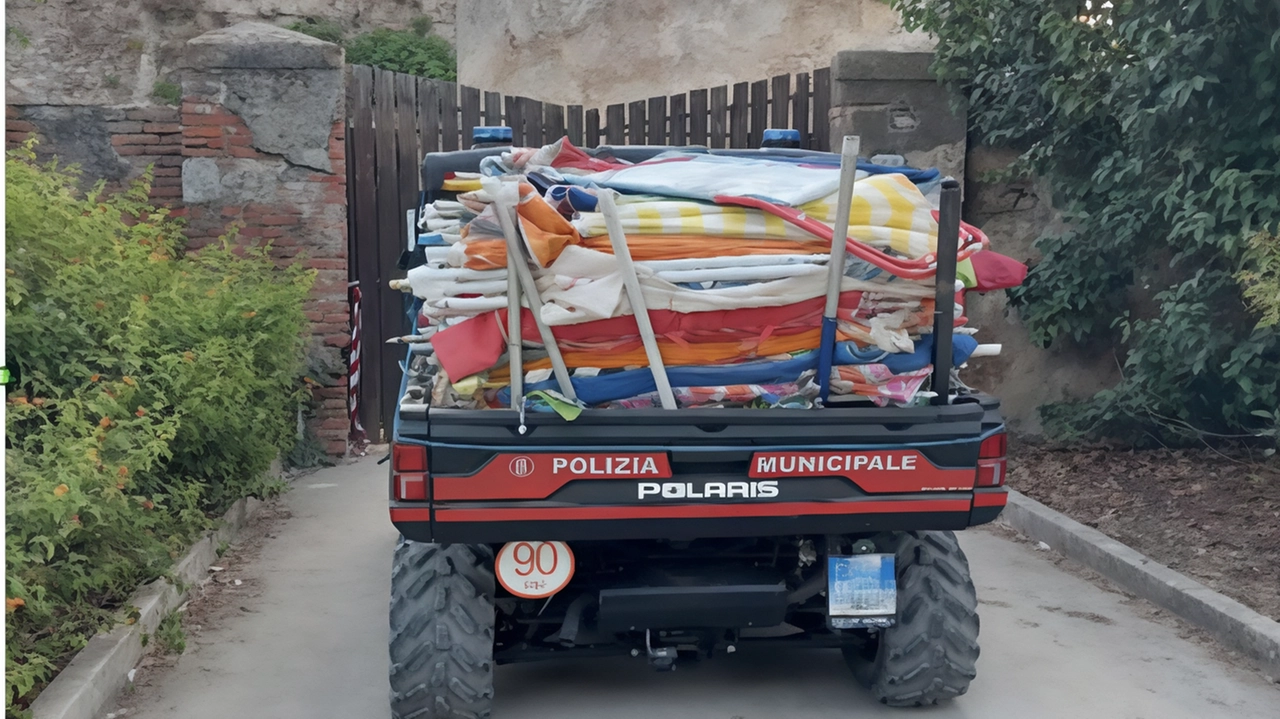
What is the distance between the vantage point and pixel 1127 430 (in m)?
8.44

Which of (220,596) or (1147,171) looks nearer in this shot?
(220,596)

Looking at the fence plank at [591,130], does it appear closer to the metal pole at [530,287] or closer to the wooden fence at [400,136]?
the wooden fence at [400,136]

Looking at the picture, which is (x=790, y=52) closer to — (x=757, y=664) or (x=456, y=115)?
(x=456, y=115)

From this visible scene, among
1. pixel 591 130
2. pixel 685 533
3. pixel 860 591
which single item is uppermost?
pixel 591 130

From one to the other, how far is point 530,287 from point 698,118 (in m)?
7.00

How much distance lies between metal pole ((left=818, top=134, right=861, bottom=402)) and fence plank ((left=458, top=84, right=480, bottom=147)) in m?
6.51

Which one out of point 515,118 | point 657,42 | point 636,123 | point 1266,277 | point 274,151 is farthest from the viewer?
point 657,42

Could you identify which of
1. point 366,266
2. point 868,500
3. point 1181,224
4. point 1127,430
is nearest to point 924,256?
point 868,500

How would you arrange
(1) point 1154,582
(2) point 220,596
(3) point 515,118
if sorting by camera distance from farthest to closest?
(3) point 515,118
(2) point 220,596
(1) point 1154,582

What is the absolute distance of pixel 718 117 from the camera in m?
10.4

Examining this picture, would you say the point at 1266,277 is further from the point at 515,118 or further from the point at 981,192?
the point at 515,118

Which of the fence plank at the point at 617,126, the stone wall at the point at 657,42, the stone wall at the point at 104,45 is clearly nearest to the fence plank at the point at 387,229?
the fence plank at the point at 617,126

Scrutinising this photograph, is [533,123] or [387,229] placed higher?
[533,123]

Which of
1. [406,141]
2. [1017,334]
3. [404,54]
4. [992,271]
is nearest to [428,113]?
[406,141]
